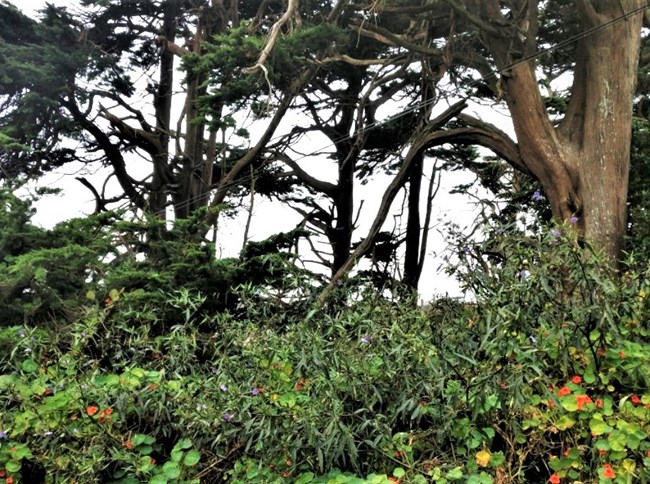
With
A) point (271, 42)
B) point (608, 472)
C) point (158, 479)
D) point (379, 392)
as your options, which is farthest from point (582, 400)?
point (271, 42)

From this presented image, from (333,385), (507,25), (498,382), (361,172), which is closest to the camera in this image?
(498,382)

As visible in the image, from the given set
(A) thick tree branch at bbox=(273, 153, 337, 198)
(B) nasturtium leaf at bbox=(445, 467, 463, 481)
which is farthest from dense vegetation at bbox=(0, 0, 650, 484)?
(A) thick tree branch at bbox=(273, 153, 337, 198)

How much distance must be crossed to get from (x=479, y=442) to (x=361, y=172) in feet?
32.0

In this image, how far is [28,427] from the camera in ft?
10.1

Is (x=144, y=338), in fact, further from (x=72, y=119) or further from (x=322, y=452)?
(x=72, y=119)

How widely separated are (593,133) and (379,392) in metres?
4.87

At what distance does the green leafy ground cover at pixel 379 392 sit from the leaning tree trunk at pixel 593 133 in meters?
3.03

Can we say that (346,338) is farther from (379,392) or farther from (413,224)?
(413,224)

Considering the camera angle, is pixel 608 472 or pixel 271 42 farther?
pixel 271 42

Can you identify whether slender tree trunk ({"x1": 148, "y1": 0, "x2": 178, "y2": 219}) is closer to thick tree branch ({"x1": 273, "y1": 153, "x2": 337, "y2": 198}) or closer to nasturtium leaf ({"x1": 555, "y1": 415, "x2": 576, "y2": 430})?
thick tree branch ({"x1": 273, "y1": 153, "x2": 337, "y2": 198})

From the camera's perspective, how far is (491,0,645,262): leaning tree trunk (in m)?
6.20

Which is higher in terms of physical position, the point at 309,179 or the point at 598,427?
the point at 309,179

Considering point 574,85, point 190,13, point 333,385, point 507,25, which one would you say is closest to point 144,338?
point 333,385

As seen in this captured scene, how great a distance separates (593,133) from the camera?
20.9 feet
